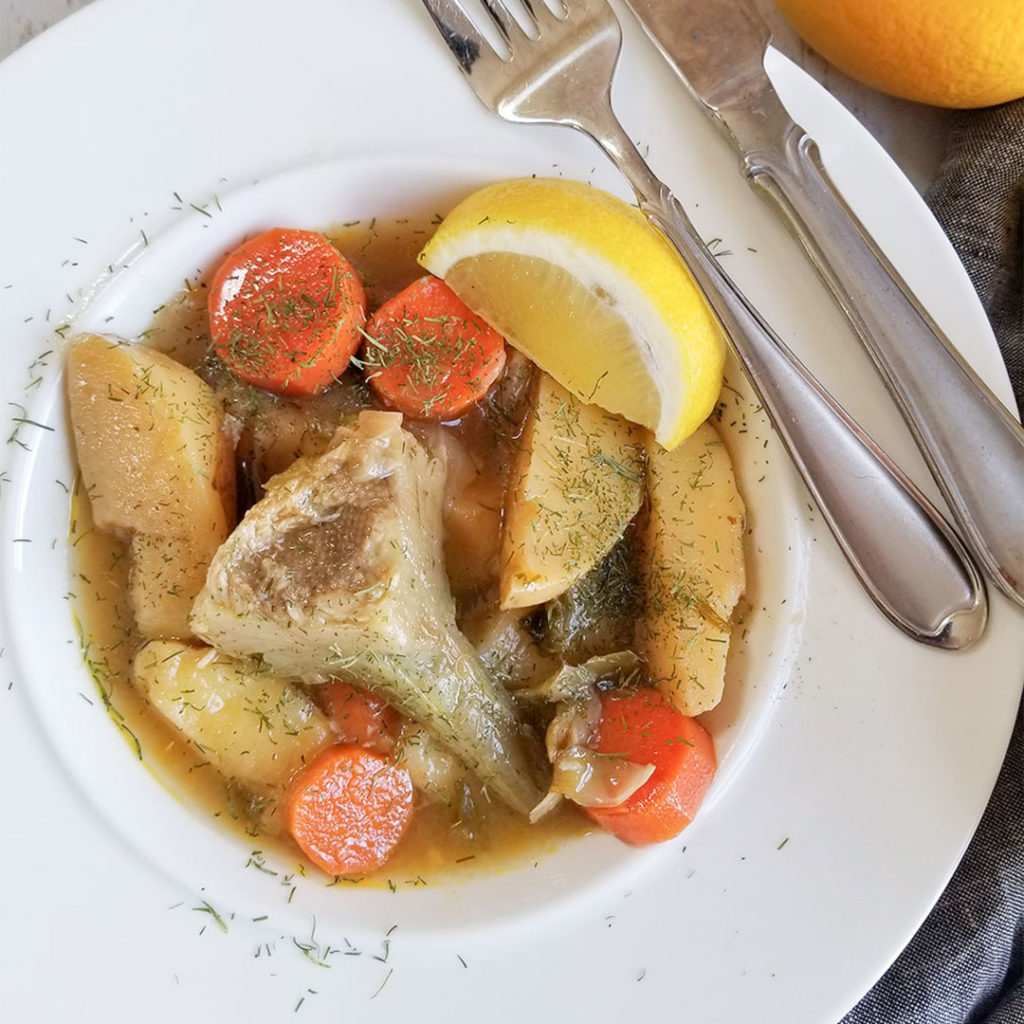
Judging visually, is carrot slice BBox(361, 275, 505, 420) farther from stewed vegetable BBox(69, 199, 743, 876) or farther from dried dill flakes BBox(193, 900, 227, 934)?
dried dill flakes BBox(193, 900, 227, 934)

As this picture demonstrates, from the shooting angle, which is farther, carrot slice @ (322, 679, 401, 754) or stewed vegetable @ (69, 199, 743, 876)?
carrot slice @ (322, 679, 401, 754)

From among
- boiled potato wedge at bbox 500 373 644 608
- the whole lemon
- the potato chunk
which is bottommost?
boiled potato wedge at bbox 500 373 644 608

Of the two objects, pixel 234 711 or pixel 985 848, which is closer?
pixel 234 711

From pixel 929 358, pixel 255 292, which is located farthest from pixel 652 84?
pixel 255 292

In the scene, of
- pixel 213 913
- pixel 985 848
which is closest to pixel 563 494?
pixel 213 913

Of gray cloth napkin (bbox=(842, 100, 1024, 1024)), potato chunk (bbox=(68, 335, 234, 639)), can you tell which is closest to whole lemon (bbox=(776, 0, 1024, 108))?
gray cloth napkin (bbox=(842, 100, 1024, 1024))

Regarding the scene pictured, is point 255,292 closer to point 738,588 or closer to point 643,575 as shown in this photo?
point 643,575

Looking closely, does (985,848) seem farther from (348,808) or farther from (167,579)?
(167,579)
